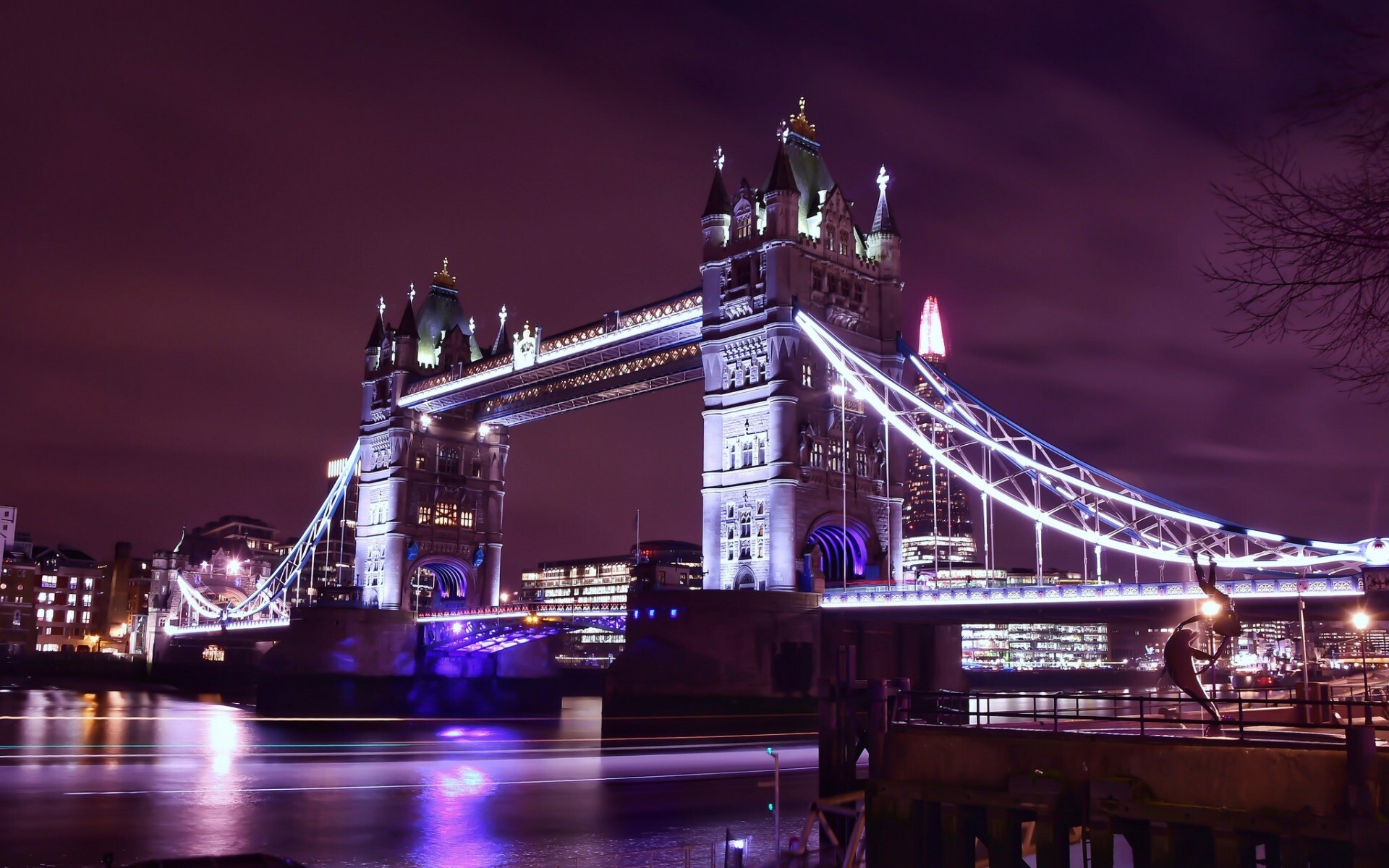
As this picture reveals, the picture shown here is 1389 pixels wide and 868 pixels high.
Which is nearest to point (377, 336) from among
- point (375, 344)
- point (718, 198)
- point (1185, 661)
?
point (375, 344)

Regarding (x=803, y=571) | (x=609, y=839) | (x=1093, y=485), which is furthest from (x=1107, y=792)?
(x=803, y=571)

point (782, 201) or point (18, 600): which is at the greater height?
point (782, 201)

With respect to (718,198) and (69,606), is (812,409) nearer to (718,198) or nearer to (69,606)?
(718,198)

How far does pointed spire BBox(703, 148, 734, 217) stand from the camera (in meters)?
61.7

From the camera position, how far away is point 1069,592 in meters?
44.9

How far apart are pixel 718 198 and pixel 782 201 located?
4672mm

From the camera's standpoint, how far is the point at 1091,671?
147 m

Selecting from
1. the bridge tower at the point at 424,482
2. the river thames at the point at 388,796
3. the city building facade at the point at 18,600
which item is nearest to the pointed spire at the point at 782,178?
the river thames at the point at 388,796

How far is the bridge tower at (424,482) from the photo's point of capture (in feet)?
276

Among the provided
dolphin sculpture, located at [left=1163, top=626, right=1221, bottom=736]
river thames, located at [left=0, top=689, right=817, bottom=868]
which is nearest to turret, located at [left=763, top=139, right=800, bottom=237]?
river thames, located at [left=0, top=689, right=817, bottom=868]

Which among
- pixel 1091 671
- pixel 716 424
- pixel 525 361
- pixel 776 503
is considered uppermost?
pixel 525 361

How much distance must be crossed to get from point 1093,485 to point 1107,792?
3429 cm

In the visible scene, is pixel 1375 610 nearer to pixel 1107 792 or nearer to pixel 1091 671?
pixel 1107 792

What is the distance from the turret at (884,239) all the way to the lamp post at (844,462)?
23.7ft
